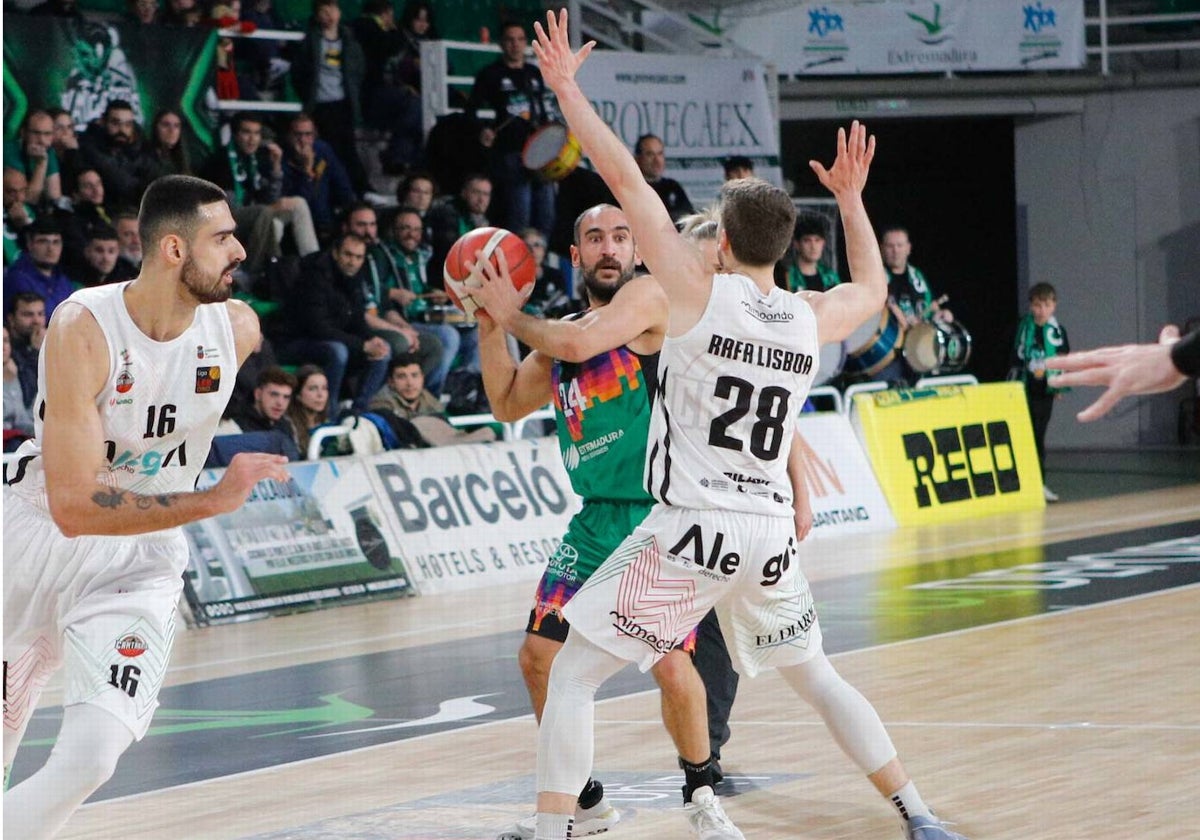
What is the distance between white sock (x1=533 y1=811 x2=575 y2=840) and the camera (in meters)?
5.19

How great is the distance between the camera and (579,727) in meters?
5.18

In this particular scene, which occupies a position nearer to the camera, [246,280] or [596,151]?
[596,151]

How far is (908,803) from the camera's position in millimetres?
5457

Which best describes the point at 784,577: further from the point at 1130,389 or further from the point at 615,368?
the point at 1130,389

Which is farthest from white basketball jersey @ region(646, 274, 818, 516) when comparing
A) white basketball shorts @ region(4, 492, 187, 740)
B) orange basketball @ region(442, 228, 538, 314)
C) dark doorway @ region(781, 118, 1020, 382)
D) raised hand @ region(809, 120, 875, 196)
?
dark doorway @ region(781, 118, 1020, 382)

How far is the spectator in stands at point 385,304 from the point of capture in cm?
1466

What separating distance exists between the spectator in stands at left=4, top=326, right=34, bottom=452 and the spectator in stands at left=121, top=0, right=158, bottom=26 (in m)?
4.17

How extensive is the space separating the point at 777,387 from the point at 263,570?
712 centimetres

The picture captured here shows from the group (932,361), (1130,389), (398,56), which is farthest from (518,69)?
(1130,389)

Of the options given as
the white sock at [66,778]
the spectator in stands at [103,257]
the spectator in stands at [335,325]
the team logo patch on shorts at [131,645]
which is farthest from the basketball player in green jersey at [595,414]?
the spectator in stands at [335,325]

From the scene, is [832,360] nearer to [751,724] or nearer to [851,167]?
[751,724]

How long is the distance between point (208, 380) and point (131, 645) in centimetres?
75

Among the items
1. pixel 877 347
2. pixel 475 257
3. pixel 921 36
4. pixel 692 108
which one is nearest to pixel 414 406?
pixel 877 347

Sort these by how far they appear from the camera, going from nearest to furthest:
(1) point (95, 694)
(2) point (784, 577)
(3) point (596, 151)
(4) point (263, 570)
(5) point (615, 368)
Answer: (1) point (95, 694) → (3) point (596, 151) → (2) point (784, 577) → (5) point (615, 368) → (4) point (263, 570)
